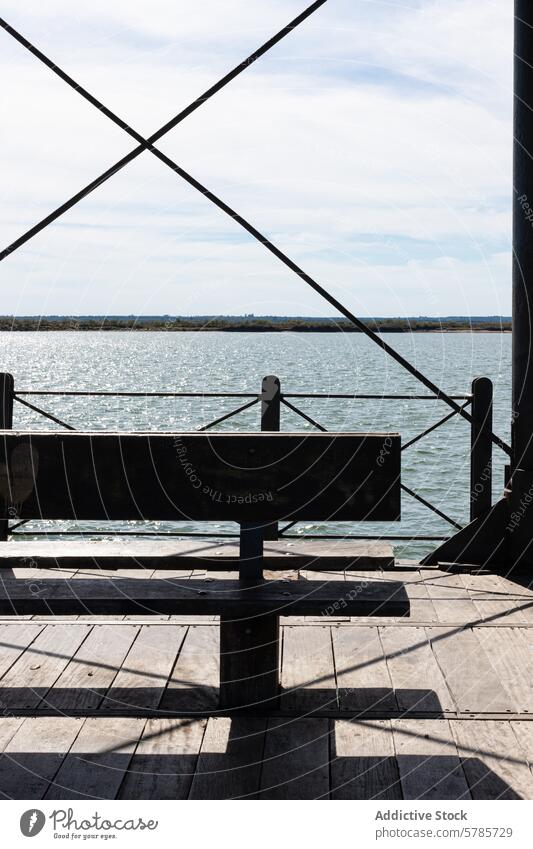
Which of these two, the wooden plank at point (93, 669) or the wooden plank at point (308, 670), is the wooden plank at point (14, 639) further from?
the wooden plank at point (308, 670)

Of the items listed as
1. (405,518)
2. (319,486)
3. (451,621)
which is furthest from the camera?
(405,518)

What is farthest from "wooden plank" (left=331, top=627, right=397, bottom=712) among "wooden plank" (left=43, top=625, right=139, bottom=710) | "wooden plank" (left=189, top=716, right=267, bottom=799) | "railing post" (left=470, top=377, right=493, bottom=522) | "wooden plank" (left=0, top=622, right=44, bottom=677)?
"railing post" (left=470, top=377, right=493, bottom=522)

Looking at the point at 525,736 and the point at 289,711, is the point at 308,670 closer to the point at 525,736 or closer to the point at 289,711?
the point at 289,711

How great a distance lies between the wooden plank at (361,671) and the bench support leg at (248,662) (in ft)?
1.04

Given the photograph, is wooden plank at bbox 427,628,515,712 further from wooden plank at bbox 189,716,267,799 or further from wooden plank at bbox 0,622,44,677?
wooden plank at bbox 0,622,44,677

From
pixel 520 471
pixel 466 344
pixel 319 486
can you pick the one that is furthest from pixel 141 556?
pixel 466 344

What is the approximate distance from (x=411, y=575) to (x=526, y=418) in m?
1.13

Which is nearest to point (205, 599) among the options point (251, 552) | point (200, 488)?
point (251, 552)

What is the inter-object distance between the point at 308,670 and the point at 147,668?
688mm

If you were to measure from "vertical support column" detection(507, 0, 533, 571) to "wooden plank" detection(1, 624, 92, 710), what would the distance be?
2599mm

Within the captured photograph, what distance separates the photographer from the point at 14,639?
4.46 metres

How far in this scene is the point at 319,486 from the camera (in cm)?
340

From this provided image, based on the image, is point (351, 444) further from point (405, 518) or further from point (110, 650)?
point (405, 518)

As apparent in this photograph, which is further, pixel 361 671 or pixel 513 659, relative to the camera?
pixel 513 659
